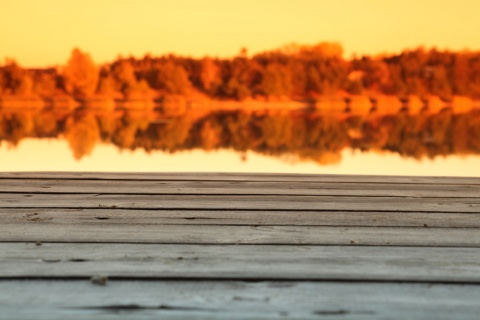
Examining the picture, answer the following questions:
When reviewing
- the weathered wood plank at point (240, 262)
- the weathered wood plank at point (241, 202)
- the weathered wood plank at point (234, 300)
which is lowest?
the weathered wood plank at point (234, 300)

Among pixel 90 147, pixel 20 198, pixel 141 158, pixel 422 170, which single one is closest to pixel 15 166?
pixel 141 158

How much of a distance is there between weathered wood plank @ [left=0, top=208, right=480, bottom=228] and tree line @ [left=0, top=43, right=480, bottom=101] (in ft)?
148

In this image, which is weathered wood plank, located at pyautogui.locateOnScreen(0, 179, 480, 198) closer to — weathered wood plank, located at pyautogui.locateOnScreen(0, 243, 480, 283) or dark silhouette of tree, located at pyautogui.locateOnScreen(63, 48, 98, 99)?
weathered wood plank, located at pyautogui.locateOnScreen(0, 243, 480, 283)

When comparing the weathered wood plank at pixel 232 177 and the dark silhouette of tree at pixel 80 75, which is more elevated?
the dark silhouette of tree at pixel 80 75

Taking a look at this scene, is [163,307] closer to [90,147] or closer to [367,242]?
[367,242]

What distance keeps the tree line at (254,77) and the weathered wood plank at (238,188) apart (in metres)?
44.3

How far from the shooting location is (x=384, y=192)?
243cm

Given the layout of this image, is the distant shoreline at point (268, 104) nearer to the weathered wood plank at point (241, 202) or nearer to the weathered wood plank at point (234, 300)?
the weathered wood plank at point (241, 202)

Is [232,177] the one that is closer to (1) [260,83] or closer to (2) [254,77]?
(1) [260,83]

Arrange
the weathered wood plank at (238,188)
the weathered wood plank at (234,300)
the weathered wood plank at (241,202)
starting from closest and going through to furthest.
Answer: the weathered wood plank at (234,300), the weathered wood plank at (241,202), the weathered wood plank at (238,188)

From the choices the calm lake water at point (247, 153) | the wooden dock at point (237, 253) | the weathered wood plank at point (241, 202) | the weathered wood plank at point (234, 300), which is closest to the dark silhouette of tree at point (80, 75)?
the calm lake water at point (247, 153)

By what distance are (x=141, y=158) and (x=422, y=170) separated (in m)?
3.66

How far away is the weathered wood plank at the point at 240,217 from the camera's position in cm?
179

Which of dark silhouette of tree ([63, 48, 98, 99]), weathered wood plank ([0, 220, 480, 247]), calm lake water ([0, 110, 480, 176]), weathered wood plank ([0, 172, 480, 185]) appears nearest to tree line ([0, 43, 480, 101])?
dark silhouette of tree ([63, 48, 98, 99])
